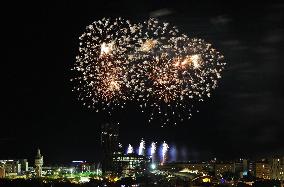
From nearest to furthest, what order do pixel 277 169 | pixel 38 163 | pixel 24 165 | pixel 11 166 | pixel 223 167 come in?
pixel 277 169, pixel 38 163, pixel 11 166, pixel 24 165, pixel 223 167

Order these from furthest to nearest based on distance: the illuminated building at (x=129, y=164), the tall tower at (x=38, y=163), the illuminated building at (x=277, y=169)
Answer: the illuminated building at (x=129, y=164)
the tall tower at (x=38, y=163)
the illuminated building at (x=277, y=169)

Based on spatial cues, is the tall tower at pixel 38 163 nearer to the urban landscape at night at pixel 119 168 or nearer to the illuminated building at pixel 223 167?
the urban landscape at night at pixel 119 168

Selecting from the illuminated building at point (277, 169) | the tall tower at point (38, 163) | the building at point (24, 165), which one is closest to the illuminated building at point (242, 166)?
the illuminated building at point (277, 169)

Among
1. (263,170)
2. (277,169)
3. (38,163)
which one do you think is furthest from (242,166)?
(38,163)

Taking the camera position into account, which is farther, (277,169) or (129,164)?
(129,164)

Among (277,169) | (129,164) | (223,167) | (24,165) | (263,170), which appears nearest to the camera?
(277,169)

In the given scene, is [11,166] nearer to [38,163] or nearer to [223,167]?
[38,163]

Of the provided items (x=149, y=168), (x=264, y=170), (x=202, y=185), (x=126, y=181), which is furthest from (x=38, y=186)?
(x=149, y=168)

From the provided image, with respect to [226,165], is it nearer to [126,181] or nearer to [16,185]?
[126,181]
